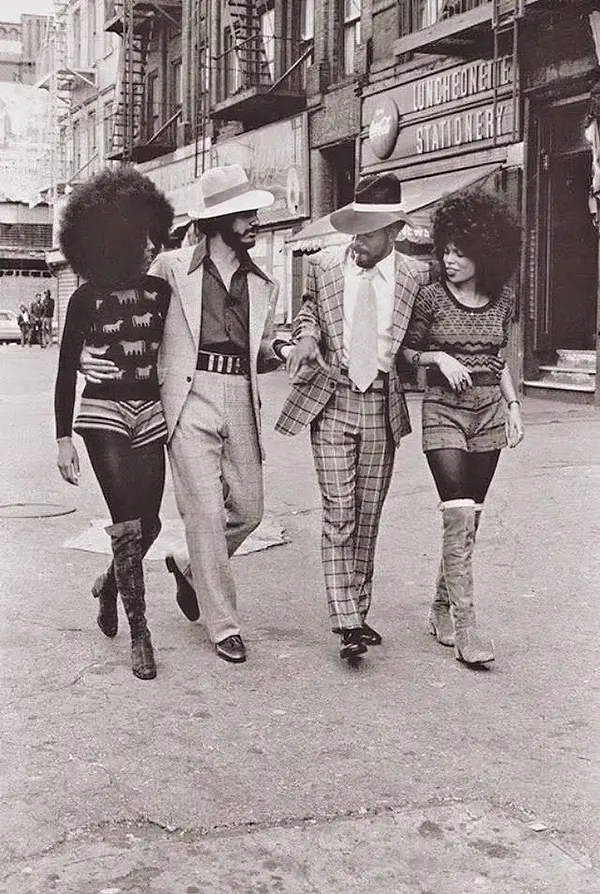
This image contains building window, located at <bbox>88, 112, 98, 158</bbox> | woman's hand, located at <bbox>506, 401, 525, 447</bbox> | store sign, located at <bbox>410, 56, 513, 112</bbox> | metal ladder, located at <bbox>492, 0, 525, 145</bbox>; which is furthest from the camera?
building window, located at <bbox>88, 112, 98, 158</bbox>

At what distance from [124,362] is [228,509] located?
2.56 ft

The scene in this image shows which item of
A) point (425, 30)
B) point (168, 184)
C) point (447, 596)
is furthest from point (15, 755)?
point (168, 184)

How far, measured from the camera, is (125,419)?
495 cm

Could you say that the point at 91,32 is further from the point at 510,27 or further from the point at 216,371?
the point at 216,371

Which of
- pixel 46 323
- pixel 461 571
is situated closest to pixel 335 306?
pixel 461 571

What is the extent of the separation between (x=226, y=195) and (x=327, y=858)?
2.79 metres

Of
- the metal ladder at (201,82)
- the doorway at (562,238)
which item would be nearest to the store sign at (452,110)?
the doorway at (562,238)

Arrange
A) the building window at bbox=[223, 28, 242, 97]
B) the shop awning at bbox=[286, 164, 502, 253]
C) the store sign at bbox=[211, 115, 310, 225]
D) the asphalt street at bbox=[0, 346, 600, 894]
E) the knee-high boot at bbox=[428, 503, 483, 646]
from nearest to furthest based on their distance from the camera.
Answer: the asphalt street at bbox=[0, 346, 600, 894], the knee-high boot at bbox=[428, 503, 483, 646], the shop awning at bbox=[286, 164, 502, 253], the store sign at bbox=[211, 115, 310, 225], the building window at bbox=[223, 28, 242, 97]

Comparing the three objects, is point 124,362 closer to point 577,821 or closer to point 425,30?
point 577,821

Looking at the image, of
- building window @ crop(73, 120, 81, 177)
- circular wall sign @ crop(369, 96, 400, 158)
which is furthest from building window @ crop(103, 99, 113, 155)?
circular wall sign @ crop(369, 96, 400, 158)

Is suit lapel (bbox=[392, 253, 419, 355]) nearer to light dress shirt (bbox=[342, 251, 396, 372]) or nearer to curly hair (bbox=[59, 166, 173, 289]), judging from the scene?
light dress shirt (bbox=[342, 251, 396, 372])

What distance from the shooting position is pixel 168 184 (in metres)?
32.1

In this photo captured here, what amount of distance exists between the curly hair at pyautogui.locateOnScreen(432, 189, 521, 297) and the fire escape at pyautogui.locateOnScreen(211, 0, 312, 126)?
19.8 metres

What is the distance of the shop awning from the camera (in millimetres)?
18000
